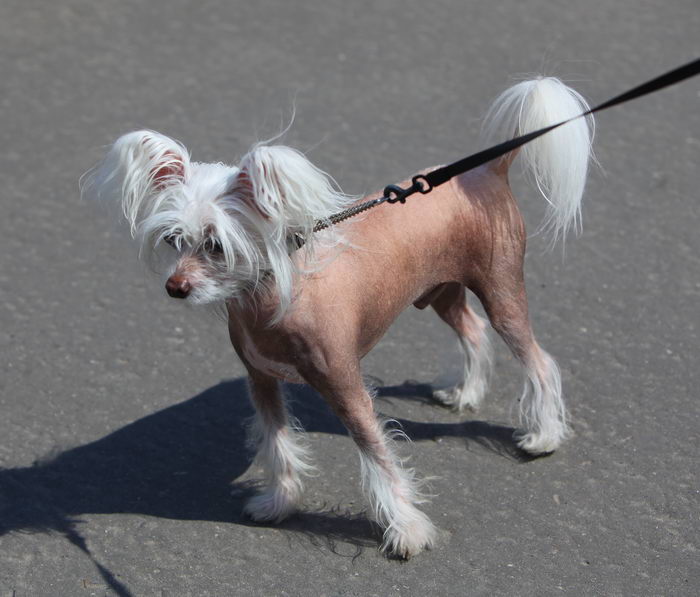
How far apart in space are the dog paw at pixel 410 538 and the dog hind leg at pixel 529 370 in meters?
0.63

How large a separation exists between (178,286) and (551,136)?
1356 millimetres

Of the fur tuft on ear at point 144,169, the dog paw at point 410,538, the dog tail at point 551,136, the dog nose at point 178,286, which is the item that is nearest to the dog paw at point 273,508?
the dog paw at point 410,538

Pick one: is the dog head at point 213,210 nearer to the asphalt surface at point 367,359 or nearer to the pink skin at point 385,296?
the pink skin at point 385,296

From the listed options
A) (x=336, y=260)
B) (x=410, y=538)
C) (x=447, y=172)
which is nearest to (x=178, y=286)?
(x=336, y=260)

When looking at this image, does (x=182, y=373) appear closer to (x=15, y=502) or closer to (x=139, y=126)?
(x=15, y=502)

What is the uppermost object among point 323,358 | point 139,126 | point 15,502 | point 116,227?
point 139,126

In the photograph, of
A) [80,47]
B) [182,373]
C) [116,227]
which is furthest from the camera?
[80,47]

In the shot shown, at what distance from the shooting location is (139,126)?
19.3ft

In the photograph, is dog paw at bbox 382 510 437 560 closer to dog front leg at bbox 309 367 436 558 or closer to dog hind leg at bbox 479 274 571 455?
dog front leg at bbox 309 367 436 558

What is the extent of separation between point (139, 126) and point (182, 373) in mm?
2236

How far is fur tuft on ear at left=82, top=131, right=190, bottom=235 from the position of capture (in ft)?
8.72

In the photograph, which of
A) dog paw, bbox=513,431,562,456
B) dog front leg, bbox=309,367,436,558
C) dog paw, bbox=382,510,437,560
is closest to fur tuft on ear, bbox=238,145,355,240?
dog front leg, bbox=309,367,436,558

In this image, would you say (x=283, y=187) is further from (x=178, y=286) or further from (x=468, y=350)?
(x=468, y=350)

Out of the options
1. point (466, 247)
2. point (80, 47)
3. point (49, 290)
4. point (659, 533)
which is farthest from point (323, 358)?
point (80, 47)
